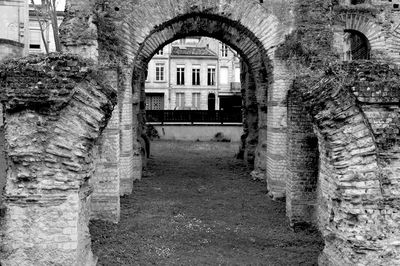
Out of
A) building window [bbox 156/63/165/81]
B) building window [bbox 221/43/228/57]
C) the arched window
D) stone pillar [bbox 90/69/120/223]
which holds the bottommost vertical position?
stone pillar [bbox 90/69/120/223]

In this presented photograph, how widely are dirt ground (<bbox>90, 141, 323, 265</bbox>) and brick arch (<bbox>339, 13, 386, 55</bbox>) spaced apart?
23.6 feet

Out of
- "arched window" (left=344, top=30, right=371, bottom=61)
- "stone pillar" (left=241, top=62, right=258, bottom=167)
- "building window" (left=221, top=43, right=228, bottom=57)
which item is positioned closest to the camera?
"stone pillar" (left=241, top=62, right=258, bottom=167)

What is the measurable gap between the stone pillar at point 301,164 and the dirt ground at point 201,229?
354mm

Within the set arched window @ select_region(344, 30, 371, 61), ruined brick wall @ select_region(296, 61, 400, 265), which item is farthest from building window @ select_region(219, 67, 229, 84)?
ruined brick wall @ select_region(296, 61, 400, 265)

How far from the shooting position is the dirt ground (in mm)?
6289

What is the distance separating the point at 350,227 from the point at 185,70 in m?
29.3

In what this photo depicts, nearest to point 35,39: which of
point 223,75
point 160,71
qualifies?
point 160,71

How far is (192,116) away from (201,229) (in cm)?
1509

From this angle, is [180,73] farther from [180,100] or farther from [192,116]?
[192,116]

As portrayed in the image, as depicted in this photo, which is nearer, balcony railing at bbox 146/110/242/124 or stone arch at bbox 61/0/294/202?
stone arch at bbox 61/0/294/202

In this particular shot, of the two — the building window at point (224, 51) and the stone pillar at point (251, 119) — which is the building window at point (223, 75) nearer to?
the building window at point (224, 51)

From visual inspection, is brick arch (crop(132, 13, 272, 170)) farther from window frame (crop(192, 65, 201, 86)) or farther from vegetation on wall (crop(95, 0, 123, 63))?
window frame (crop(192, 65, 201, 86))

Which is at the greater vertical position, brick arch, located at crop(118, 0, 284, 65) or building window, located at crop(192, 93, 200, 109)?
brick arch, located at crop(118, 0, 284, 65)

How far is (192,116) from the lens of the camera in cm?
2227
